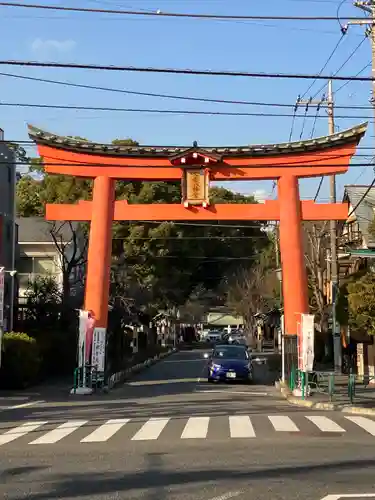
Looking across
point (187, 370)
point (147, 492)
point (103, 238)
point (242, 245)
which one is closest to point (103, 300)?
point (103, 238)

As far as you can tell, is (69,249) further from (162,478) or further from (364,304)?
(162,478)

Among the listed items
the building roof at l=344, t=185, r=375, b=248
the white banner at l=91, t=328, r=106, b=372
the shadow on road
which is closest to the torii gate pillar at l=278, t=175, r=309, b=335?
the building roof at l=344, t=185, r=375, b=248

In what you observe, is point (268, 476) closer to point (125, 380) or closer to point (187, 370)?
point (125, 380)

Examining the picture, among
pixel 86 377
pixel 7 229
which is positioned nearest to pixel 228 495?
pixel 86 377

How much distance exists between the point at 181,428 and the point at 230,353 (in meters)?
17.5

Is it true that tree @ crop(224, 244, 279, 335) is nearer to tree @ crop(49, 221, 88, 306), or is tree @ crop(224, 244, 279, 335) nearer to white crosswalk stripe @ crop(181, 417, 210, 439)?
tree @ crop(49, 221, 88, 306)

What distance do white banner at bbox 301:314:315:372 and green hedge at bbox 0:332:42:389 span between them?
10.1m

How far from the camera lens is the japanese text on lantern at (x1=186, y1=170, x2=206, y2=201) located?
2750 centimetres

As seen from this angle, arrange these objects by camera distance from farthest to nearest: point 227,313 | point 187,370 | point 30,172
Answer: point 227,313 → point 30,172 → point 187,370

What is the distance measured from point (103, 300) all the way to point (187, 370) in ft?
45.7

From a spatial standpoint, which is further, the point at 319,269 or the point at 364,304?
the point at 319,269

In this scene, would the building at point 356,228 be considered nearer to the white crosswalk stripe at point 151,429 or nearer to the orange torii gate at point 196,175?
the orange torii gate at point 196,175

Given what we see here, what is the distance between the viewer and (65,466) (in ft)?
33.0

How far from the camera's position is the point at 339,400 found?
21.5 meters
